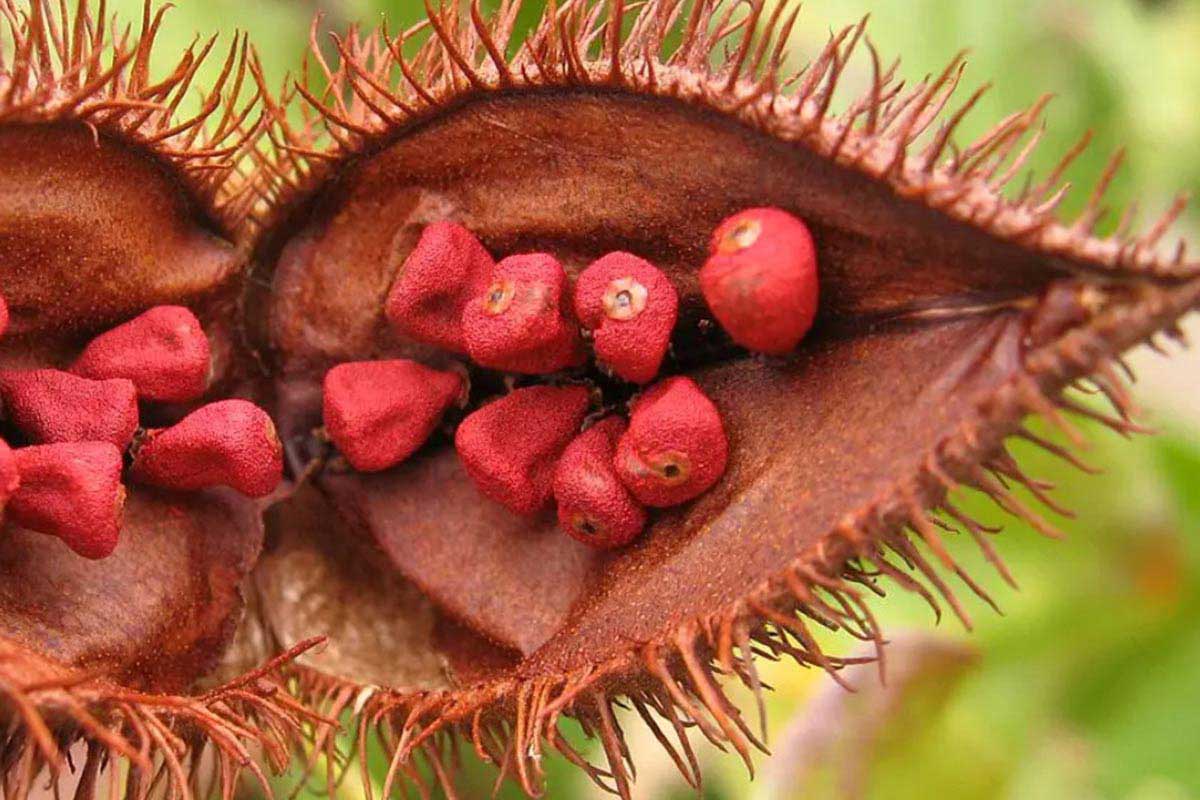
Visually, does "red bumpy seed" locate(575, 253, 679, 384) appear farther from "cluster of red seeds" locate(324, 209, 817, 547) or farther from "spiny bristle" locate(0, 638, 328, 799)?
"spiny bristle" locate(0, 638, 328, 799)

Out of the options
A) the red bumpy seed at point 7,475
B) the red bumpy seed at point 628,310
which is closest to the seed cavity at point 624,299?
the red bumpy seed at point 628,310

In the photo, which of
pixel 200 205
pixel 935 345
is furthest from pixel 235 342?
pixel 935 345

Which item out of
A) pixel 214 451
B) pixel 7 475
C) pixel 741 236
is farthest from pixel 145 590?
pixel 741 236

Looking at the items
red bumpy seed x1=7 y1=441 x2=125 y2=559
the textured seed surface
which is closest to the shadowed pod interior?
the textured seed surface

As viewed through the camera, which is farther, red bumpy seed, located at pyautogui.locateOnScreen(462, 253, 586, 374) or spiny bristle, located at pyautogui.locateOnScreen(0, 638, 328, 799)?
red bumpy seed, located at pyautogui.locateOnScreen(462, 253, 586, 374)

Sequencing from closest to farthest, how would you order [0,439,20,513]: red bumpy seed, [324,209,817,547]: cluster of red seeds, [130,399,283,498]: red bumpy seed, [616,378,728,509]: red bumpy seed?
[0,439,20,513]: red bumpy seed, [324,209,817,547]: cluster of red seeds, [616,378,728,509]: red bumpy seed, [130,399,283,498]: red bumpy seed
